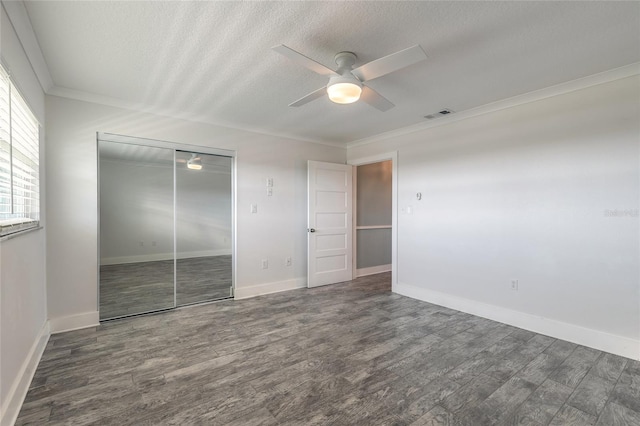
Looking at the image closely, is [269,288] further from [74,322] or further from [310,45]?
[310,45]

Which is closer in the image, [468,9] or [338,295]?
[468,9]

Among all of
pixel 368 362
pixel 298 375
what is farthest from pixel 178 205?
pixel 368 362

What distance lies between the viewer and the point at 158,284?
4.20 metres

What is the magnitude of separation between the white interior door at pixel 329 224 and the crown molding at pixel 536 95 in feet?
4.11

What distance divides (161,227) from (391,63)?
357cm

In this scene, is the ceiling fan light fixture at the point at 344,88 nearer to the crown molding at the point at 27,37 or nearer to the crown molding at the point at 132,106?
the crown molding at the point at 27,37

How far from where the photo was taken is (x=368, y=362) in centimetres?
244

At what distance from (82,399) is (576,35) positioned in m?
4.26

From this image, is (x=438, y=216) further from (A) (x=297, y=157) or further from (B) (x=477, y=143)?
(A) (x=297, y=157)

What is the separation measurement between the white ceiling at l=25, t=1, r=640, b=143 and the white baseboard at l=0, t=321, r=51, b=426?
2.36 meters

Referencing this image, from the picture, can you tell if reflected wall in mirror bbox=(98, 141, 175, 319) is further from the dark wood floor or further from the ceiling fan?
the ceiling fan

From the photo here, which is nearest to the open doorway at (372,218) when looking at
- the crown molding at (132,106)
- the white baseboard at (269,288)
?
the white baseboard at (269,288)

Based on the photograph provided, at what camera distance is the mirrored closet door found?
3586 millimetres

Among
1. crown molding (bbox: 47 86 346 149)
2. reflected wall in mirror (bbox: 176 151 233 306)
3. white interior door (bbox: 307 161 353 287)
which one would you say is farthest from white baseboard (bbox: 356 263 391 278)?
crown molding (bbox: 47 86 346 149)
